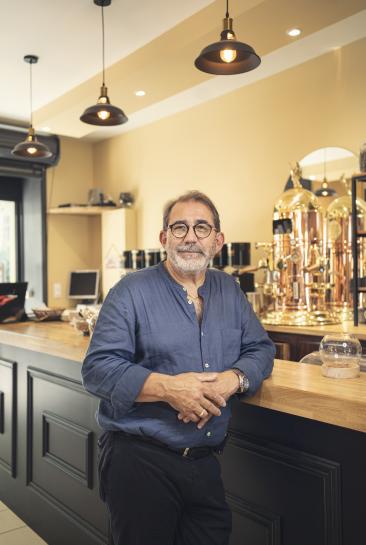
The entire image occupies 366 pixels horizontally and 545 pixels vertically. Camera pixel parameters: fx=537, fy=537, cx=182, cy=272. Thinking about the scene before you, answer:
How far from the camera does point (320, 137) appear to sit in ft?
14.0

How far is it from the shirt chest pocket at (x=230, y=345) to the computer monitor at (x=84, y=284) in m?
4.88

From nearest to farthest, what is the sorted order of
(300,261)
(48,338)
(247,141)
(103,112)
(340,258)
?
(48,338) < (103,112) < (300,261) < (340,258) < (247,141)

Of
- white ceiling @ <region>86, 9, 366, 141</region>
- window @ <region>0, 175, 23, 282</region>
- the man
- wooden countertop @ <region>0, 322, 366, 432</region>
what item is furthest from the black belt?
window @ <region>0, 175, 23, 282</region>

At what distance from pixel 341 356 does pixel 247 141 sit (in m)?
3.62

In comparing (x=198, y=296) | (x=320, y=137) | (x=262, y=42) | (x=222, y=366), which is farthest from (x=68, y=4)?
(x=222, y=366)

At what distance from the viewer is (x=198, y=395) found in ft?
4.72

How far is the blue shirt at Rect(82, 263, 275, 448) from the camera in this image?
151cm

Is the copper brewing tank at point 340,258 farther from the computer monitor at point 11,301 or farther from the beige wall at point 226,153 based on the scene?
the computer monitor at point 11,301

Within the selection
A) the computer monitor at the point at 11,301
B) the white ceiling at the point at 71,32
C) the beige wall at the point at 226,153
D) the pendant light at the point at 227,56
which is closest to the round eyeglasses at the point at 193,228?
the pendant light at the point at 227,56

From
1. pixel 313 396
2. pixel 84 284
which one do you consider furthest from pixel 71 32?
pixel 84 284

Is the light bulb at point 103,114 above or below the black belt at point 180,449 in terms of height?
above

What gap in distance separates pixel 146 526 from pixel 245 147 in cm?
400

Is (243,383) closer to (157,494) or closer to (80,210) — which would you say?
(157,494)

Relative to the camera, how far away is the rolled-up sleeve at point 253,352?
1579 millimetres
